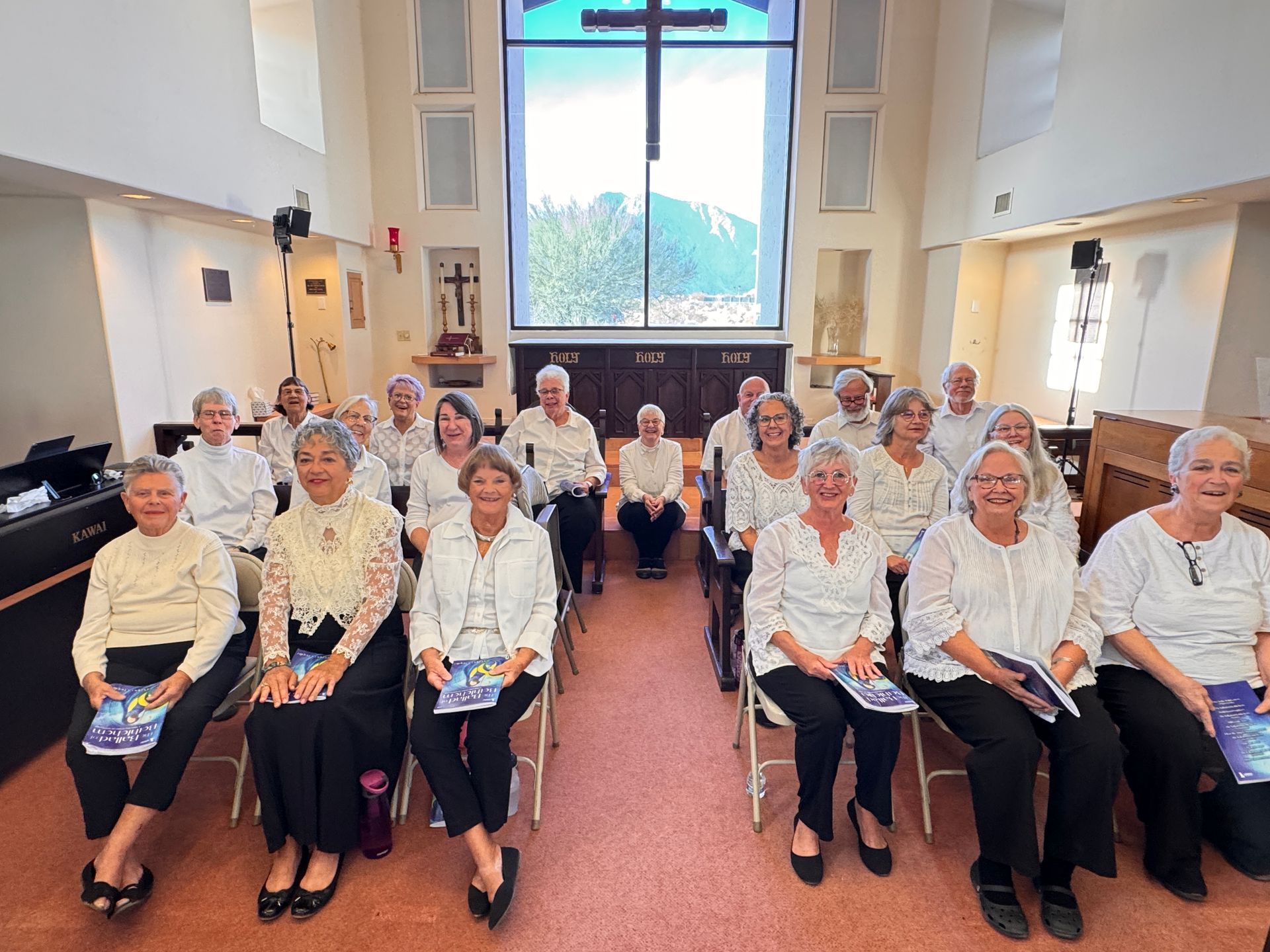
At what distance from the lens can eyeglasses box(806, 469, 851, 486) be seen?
2.34 metres

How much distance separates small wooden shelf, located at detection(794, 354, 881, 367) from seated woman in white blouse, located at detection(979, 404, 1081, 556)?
4.77 meters

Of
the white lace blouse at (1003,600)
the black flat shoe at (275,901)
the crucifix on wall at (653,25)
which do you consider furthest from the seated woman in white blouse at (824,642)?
the crucifix on wall at (653,25)

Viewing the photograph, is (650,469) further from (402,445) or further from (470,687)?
(470,687)

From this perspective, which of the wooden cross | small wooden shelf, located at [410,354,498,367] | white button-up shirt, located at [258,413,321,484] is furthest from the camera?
the wooden cross

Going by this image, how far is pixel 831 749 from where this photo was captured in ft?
7.09

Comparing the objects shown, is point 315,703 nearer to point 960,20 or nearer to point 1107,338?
point 1107,338

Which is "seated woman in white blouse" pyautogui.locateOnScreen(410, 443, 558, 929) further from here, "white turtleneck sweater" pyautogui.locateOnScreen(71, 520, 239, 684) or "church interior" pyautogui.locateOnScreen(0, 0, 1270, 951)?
"white turtleneck sweater" pyautogui.locateOnScreen(71, 520, 239, 684)

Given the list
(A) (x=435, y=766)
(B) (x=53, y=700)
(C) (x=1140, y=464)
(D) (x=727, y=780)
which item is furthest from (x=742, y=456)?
(B) (x=53, y=700)

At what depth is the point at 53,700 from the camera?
2805 millimetres

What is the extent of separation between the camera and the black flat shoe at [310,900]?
2.03 metres

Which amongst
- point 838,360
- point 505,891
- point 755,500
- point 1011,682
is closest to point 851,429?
point 755,500

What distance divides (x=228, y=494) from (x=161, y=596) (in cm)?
116

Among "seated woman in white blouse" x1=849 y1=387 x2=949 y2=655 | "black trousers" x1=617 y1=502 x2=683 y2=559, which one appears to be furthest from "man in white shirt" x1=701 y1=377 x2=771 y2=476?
"seated woman in white blouse" x1=849 y1=387 x2=949 y2=655

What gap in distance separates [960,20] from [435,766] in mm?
8200
